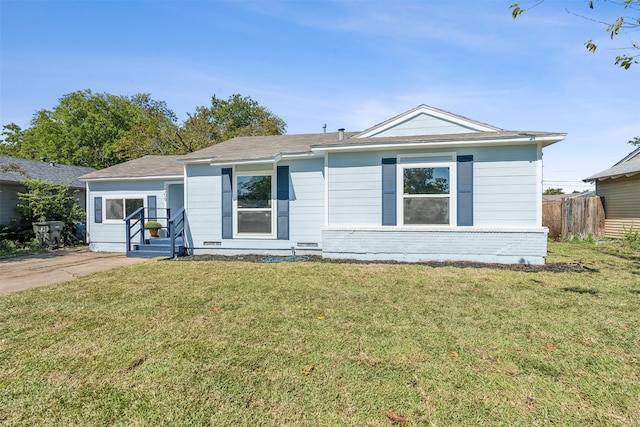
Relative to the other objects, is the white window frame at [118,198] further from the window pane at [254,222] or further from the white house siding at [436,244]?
the white house siding at [436,244]

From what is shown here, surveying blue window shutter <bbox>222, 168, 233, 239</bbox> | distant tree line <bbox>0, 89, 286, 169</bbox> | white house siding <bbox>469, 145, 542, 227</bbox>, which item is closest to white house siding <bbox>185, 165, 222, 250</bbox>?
blue window shutter <bbox>222, 168, 233, 239</bbox>

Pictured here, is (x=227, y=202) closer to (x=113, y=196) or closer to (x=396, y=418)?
(x=113, y=196)

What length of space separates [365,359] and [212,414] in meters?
1.34

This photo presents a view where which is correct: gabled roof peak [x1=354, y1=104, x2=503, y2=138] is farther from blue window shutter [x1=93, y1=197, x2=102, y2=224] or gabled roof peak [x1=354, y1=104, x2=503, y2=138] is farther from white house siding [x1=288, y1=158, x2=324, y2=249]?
blue window shutter [x1=93, y1=197, x2=102, y2=224]

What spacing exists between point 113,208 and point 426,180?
10.6 metres

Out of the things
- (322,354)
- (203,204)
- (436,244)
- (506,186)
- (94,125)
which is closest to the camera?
(322,354)

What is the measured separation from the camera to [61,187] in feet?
41.4

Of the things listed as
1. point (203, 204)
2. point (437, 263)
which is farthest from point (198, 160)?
point (437, 263)

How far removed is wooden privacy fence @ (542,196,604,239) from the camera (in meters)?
12.7

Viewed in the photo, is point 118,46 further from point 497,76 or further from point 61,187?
point 497,76

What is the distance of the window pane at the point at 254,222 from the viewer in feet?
28.5

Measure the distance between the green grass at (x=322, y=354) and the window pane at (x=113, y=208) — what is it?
610 cm

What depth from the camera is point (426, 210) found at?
297 inches

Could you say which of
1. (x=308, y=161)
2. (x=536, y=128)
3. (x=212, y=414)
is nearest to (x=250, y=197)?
(x=308, y=161)
